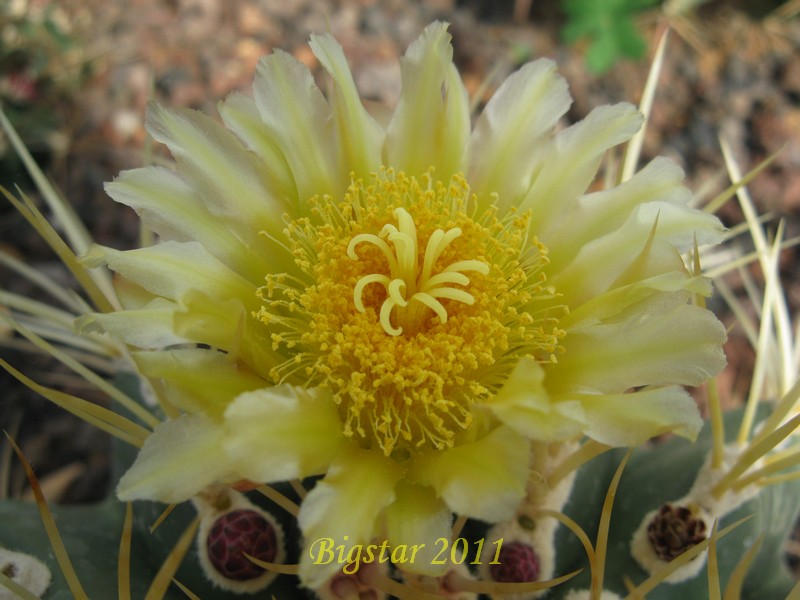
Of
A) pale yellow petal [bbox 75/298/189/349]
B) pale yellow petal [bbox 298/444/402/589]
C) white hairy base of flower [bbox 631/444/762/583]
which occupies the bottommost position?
white hairy base of flower [bbox 631/444/762/583]

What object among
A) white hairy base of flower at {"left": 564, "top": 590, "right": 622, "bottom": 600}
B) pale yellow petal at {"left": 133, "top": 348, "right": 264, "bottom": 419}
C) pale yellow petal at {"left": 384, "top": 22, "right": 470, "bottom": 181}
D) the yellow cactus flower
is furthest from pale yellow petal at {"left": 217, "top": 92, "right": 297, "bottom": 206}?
white hairy base of flower at {"left": 564, "top": 590, "right": 622, "bottom": 600}

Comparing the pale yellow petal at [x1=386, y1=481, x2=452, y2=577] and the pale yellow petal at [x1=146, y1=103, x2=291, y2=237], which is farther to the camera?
the pale yellow petal at [x1=146, y1=103, x2=291, y2=237]

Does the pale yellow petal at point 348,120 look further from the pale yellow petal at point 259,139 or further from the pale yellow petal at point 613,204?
the pale yellow petal at point 613,204

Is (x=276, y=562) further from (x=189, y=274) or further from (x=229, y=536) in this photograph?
(x=189, y=274)

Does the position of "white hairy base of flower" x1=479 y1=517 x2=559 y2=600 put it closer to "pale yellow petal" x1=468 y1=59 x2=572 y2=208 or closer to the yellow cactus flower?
the yellow cactus flower

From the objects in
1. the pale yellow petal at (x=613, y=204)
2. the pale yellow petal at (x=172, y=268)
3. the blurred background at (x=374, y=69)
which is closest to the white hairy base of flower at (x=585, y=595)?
the pale yellow petal at (x=613, y=204)

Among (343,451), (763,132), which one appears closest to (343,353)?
(343,451)

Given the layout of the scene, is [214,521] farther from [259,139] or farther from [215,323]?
[259,139]
